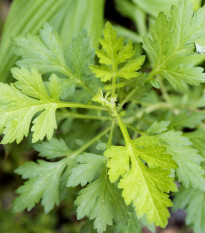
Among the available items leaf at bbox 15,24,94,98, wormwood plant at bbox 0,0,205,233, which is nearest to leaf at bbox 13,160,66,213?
wormwood plant at bbox 0,0,205,233

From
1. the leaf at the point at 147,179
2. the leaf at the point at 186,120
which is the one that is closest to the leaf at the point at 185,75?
the leaf at the point at 147,179

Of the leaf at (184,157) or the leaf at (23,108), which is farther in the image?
Answer: the leaf at (184,157)

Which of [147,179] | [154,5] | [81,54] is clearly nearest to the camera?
[147,179]

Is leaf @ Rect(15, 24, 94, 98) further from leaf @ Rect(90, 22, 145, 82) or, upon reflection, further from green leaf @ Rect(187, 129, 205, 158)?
green leaf @ Rect(187, 129, 205, 158)

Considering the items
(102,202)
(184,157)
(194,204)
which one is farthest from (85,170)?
(194,204)

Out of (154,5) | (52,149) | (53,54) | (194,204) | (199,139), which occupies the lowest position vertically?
(194,204)

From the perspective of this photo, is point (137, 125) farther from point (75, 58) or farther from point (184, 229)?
point (184, 229)

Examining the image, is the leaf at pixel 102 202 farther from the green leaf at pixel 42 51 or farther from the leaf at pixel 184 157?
the green leaf at pixel 42 51

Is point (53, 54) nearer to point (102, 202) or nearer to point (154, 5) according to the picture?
point (102, 202)
